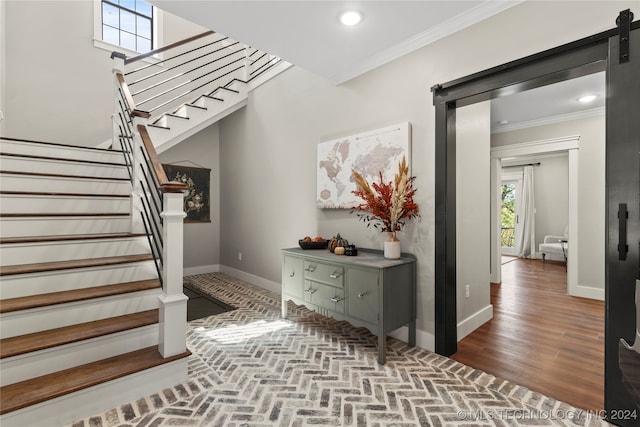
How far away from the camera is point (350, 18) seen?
2.47 metres

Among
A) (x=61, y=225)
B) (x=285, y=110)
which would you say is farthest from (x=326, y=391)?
(x=285, y=110)

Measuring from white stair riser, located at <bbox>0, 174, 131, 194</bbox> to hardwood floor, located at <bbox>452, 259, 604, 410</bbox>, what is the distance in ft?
12.5

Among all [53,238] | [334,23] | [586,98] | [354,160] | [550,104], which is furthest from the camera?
[550,104]

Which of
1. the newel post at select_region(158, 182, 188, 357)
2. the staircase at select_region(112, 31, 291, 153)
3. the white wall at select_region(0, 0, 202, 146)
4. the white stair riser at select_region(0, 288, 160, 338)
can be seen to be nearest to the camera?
the white stair riser at select_region(0, 288, 160, 338)

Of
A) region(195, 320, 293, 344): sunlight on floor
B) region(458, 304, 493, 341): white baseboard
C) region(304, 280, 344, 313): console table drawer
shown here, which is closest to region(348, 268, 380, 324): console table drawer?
region(304, 280, 344, 313): console table drawer

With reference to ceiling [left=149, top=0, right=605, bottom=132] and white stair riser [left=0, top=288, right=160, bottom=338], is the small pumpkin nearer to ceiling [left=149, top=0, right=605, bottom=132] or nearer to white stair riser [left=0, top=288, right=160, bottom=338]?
white stair riser [left=0, top=288, right=160, bottom=338]

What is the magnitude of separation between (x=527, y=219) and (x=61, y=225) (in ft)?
30.7

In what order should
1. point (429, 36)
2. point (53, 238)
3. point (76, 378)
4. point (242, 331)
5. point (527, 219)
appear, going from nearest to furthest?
point (76, 378) → point (53, 238) → point (429, 36) → point (242, 331) → point (527, 219)

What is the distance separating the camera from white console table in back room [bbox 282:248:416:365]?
8.12 ft

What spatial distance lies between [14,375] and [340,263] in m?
2.23

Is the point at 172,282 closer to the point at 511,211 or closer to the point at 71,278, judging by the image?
the point at 71,278

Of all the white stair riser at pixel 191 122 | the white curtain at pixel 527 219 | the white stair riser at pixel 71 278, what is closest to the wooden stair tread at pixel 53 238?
the white stair riser at pixel 71 278

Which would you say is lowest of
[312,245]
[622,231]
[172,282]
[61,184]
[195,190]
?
[172,282]

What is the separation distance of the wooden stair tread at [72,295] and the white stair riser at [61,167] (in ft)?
5.31
